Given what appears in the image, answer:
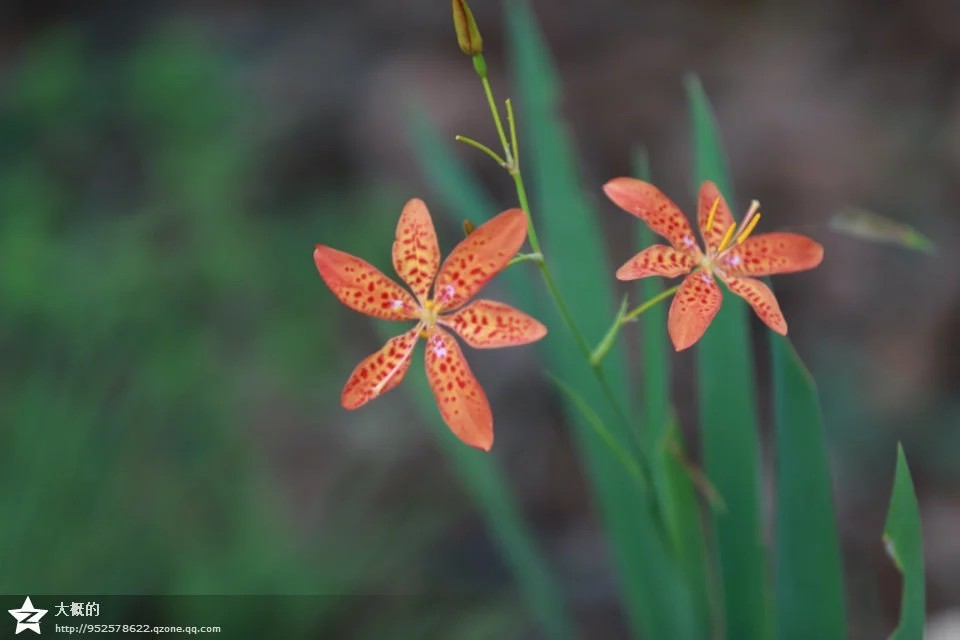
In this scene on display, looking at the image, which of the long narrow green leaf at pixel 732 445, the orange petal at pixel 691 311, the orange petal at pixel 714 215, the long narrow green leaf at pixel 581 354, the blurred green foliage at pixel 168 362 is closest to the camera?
the orange petal at pixel 691 311

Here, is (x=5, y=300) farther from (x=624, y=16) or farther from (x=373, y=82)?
(x=624, y=16)

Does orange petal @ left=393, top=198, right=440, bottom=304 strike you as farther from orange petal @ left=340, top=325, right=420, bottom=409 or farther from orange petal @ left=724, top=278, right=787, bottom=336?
orange petal @ left=724, top=278, right=787, bottom=336

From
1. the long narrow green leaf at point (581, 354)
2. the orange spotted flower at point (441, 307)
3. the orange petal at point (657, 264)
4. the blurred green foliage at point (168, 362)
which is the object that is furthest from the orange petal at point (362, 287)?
the blurred green foliage at point (168, 362)

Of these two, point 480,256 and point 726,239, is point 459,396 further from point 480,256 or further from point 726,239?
point 726,239

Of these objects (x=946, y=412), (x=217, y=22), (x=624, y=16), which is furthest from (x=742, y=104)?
(x=217, y=22)

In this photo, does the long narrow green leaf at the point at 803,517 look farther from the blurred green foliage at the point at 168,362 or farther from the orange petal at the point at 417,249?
the blurred green foliage at the point at 168,362

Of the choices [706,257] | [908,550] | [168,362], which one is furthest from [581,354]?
[168,362]
